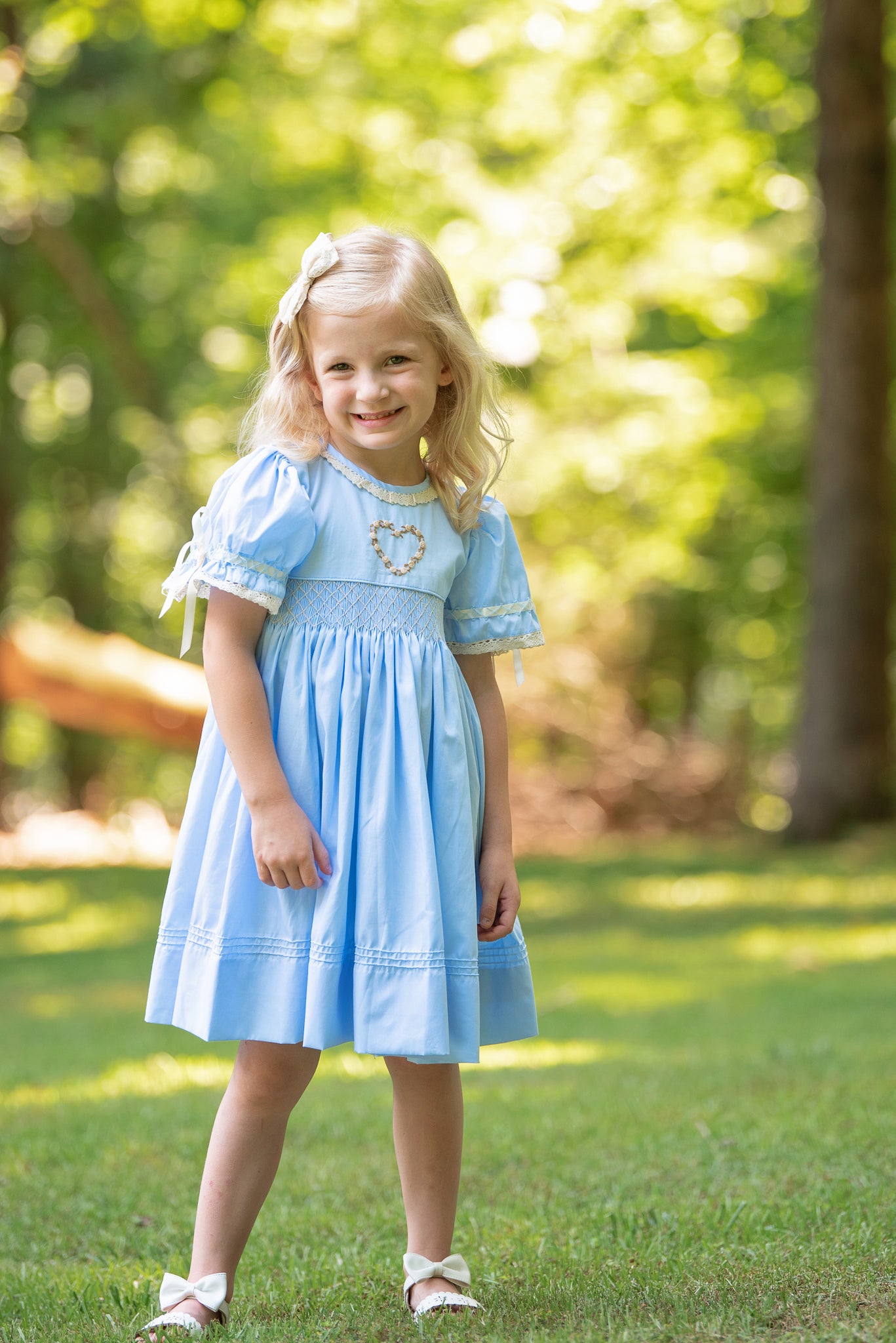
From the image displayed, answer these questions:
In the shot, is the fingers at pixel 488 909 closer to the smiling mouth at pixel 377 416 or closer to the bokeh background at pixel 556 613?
the bokeh background at pixel 556 613

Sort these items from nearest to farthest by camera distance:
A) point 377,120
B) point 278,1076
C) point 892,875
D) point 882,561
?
point 278,1076 < point 892,875 < point 882,561 < point 377,120

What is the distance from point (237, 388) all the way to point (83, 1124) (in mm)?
10828

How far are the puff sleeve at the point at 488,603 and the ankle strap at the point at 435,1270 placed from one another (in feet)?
3.62

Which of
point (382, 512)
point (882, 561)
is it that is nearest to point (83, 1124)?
point (382, 512)

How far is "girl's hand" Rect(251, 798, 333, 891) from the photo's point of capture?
244cm

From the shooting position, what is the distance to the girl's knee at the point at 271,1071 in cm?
254

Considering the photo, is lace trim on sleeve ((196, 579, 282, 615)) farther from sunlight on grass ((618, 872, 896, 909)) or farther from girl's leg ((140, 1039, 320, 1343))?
sunlight on grass ((618, 872, 896, 909))

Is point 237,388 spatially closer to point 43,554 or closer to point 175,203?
point 175,203

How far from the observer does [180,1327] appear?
8.08 feet

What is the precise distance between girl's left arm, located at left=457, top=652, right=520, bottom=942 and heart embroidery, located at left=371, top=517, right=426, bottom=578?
244 millimetres

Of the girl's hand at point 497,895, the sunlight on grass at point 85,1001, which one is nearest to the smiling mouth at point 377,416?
the girl's hand at point 497,895

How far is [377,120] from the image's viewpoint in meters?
13.9

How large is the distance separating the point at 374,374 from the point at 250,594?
0.46m

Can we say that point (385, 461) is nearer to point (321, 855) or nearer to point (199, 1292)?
point (321, 855)
